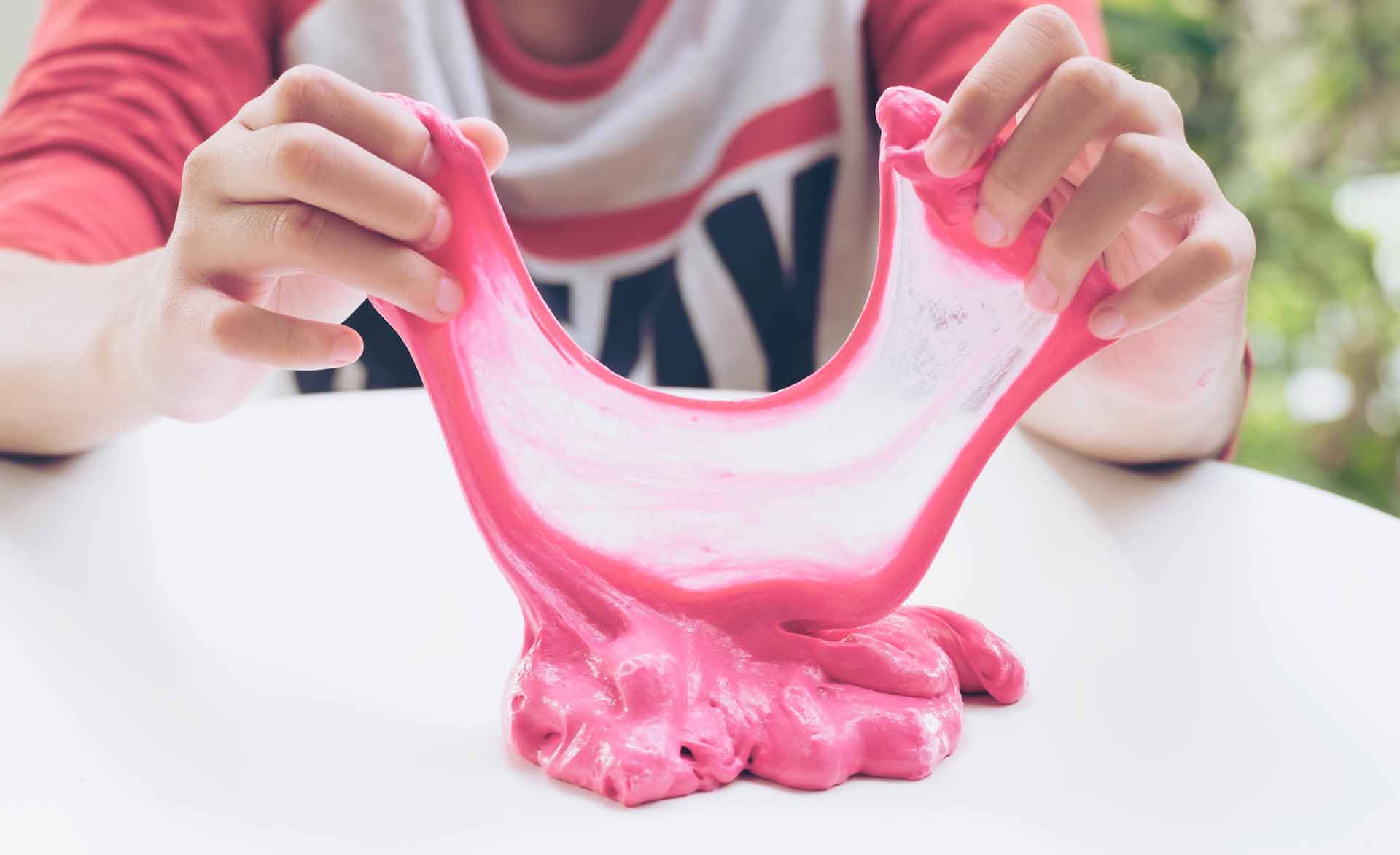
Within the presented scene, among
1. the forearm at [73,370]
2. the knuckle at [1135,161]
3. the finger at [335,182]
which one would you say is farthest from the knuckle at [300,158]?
the knuckle at [1135,161]

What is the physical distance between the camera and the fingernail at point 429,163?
1.46ft

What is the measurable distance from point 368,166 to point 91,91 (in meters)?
0.52

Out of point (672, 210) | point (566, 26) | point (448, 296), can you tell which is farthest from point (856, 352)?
point (566, 26)

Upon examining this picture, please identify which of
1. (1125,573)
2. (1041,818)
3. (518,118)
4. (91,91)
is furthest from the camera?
(518,118)

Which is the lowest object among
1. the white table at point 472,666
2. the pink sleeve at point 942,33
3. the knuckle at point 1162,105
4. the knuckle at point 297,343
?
the white table at point 472,666

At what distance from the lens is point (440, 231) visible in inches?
17.7

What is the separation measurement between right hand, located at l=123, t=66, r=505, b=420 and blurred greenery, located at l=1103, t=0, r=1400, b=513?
135 centimetres

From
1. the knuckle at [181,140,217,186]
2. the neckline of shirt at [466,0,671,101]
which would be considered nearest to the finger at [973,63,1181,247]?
the knuckle at [181,140,217,186]

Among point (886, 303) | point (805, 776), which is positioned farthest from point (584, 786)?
point (886, 303)

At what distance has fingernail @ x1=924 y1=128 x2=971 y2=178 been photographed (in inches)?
16.7

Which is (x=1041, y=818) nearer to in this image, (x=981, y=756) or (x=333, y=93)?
(x=981, y=756)

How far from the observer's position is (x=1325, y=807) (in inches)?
15.7

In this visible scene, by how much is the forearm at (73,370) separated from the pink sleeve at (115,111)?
124 mm

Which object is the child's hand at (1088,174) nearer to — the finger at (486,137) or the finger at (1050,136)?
the finger at (1050,136)
